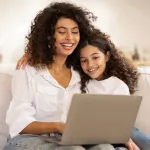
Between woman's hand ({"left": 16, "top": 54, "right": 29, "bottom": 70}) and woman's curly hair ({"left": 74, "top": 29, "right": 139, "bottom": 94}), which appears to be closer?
woman's hand ({"left": 16, "top": 54, "right": 29, "bottom": 70})

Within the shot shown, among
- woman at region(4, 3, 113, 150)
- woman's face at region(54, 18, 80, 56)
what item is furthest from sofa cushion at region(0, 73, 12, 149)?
woman's face at region(54, 18, 80, 56)

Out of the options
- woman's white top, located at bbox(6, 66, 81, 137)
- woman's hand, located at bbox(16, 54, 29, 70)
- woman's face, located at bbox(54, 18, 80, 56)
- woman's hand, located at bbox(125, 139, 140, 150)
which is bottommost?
woman's hand, located at bbox(125, 139, 140, 150)

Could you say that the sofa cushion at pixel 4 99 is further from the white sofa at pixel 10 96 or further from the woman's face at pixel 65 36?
the woman's face at pixel 65 36

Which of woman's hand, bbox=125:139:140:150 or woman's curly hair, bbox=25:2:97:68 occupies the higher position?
woman's curly hair, bbox=25:2:97:68

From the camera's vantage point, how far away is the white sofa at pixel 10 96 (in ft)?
5.16

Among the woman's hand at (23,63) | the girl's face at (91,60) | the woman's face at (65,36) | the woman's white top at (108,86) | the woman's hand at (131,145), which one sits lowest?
the woman's hand at (131,145)

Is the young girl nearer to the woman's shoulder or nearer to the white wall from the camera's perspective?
the woman's shoulder

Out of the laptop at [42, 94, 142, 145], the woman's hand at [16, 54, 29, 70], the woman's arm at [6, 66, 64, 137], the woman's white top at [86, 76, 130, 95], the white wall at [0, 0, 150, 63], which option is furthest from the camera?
the white wall at [0, 0, 150, 63]

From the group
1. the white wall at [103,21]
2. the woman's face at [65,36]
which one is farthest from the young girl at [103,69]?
the white wall at [103,21]

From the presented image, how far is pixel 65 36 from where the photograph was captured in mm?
1545

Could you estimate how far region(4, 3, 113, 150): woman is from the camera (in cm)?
139

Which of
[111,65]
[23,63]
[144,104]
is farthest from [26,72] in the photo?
[144,104]

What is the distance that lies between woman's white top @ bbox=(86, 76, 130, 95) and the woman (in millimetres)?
85

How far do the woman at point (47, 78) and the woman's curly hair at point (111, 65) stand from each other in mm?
37
